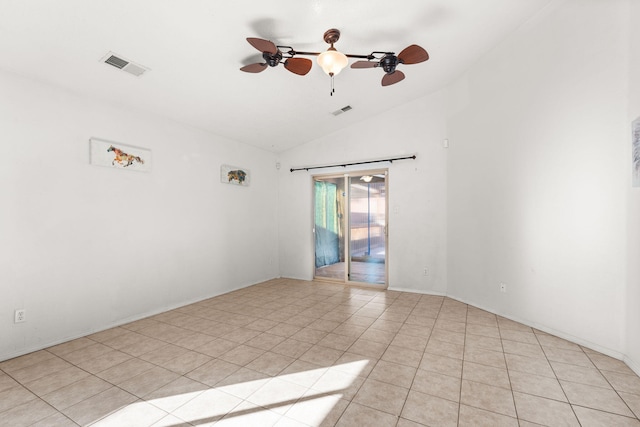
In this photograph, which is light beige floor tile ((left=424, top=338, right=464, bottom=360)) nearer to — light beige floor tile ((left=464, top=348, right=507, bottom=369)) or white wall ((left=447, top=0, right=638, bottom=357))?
light beige floor tile ((left=464, top=348, right=507, bottom=369))

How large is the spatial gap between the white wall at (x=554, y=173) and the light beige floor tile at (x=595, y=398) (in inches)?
31.1

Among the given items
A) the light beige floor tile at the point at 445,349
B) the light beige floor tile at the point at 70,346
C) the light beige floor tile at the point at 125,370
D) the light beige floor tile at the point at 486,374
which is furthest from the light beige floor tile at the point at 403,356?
the light beige floor tile at the point at 70,346

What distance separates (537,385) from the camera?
2197 millimetres

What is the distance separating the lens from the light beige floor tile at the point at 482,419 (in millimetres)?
1780

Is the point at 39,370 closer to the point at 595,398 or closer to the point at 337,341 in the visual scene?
the point at 337,341

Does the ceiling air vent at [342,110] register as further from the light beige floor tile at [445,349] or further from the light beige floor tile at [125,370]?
the light beige floor tile at [125,370]

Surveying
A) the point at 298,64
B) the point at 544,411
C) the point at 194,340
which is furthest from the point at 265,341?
the point at 298,64

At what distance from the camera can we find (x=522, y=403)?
198 centimetres

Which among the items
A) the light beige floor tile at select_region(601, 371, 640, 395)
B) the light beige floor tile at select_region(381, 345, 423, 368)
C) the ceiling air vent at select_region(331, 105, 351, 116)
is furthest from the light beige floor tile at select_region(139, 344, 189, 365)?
the ceiling air vent at select_region(331, 105, 351, 116)

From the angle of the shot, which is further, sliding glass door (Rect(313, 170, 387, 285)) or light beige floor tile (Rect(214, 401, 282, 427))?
sliding glass door (Rect(313, 170, 387, 285))

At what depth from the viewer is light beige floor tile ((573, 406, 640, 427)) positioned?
70.1 inches

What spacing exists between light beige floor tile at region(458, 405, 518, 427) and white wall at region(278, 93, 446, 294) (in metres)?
3.01

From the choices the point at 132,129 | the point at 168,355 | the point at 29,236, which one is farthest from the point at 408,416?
the point at 132,129

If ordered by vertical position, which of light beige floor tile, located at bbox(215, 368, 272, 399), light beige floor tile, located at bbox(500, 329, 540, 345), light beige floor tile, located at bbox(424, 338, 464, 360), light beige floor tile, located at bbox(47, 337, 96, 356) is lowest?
light beige floor tile, located at bbox(47, 337, 96, 356)
